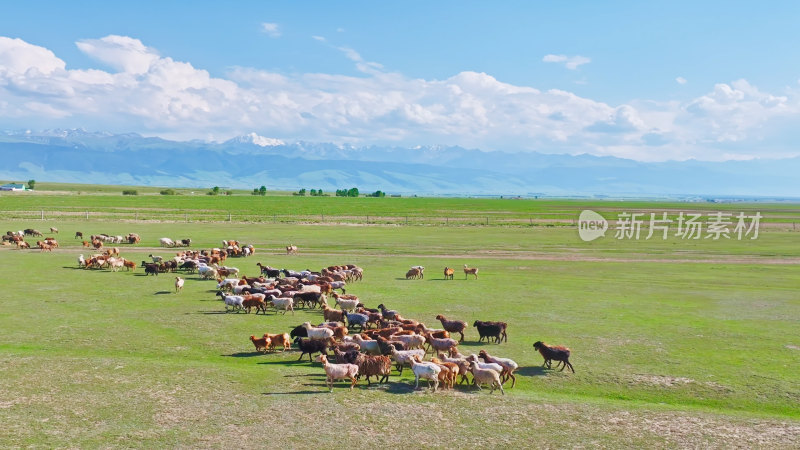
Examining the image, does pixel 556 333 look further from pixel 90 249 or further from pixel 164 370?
pixel 90 249

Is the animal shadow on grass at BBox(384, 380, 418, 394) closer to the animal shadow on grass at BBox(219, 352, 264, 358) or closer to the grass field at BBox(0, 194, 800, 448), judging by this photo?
the grass field at BBox(0, 194, 800, 448)

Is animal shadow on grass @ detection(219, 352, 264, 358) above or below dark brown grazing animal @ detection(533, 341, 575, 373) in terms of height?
below

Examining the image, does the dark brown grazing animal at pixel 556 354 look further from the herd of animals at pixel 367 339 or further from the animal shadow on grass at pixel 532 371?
the animal shadow on grass at pixel 532 371

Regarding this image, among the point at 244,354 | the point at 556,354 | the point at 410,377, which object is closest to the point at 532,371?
the point at 556,354

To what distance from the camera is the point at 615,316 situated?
23.7 m

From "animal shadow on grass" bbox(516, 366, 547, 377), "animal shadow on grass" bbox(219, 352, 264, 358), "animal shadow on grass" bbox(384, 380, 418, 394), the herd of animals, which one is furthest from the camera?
"animal shadow on grass" bbox(219, 352, 264, 358)

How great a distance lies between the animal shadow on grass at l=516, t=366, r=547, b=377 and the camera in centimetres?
1623

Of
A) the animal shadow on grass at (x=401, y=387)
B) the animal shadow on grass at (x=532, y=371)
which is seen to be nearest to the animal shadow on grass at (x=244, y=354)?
the animal shadow on grass at (x=401, y=387)

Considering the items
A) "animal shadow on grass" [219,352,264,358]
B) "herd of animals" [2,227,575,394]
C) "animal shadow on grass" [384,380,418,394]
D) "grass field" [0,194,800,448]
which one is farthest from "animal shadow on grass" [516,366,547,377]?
"animal shadow on grass" [219,352,264,358]

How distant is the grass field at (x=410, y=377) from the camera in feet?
40.0

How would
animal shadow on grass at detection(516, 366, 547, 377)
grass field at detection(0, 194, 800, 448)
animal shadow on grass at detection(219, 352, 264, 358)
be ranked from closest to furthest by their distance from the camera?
1. grass field at detection(0, 194, 800, 448)
2. animal shadow on grass at detection(516, 366, 547, 377)
3. animal shadow on grass at detection(219, 352, 264, 358)

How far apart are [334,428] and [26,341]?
12.0 meters

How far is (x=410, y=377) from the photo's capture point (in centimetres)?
1616

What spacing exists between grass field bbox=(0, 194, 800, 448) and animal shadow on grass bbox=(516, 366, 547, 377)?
0.20 metres
